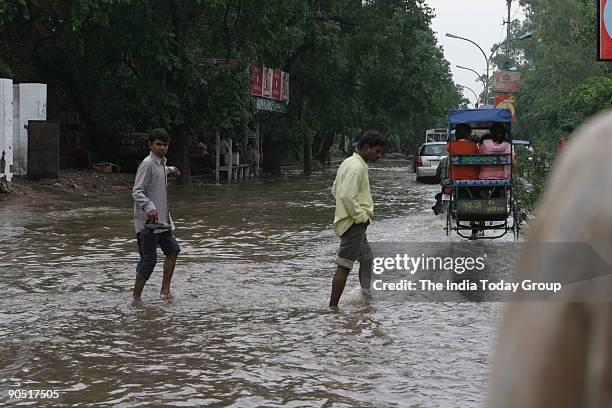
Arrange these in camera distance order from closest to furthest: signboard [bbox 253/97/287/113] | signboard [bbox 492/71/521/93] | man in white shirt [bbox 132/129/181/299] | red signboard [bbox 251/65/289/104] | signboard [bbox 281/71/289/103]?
man in white shirt [bbox 132/129/181/299], red signboard [bbox 251/65/289/104], signboard [bbox 253/97/287/113], signboard [bbox 281/71/289/103], signboard [bbox 492/71/521/93]

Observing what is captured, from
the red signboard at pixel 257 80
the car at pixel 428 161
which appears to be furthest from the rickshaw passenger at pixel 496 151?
the car at pixel 428 161

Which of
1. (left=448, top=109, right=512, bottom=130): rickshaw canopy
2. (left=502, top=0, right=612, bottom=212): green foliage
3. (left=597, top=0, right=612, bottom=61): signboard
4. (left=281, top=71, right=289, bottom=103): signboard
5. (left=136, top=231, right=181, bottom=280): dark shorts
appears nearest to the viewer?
(left=136, top=231, right=181, bottom=280): dark shorts

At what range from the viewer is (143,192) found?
8820 millimetres

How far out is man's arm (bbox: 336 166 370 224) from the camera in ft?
27.6

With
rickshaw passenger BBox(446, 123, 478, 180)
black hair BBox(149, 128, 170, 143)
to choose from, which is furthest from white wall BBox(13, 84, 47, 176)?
black hair BBox(149, 128, 170, 143)

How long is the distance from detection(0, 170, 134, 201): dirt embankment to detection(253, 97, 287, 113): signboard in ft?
21.6

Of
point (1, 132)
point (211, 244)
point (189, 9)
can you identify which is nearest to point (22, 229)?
point (211, 244)

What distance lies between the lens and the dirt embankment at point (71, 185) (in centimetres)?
2102

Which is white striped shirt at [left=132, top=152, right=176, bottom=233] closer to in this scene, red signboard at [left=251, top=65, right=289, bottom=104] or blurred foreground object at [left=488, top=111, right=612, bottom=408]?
blurred foreground object at [left=488, top=111, right=612, bottom=408]

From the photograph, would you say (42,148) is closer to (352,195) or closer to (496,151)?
(496,151)

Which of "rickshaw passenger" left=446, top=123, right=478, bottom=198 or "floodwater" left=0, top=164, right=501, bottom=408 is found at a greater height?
"rickshaw passenger" left=446, top=123, right=478, bottom=198

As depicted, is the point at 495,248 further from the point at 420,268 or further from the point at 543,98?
the point at 543,98

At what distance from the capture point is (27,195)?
68.4 feet

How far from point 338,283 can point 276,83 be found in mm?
27099
